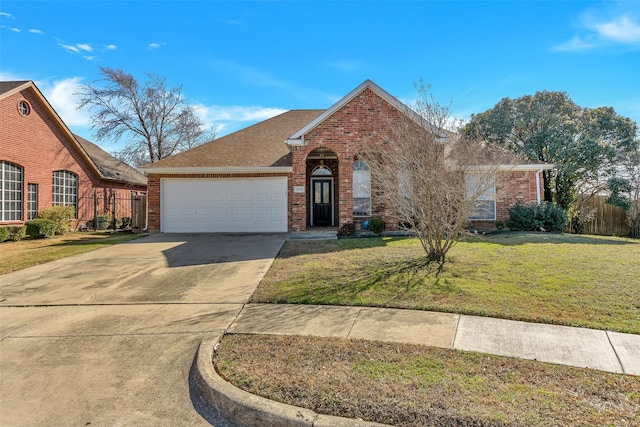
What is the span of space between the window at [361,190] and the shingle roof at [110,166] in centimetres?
1568

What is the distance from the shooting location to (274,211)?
1491 centimetres

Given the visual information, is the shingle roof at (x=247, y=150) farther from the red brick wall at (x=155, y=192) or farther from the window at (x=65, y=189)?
the window at (x=65, y=189)

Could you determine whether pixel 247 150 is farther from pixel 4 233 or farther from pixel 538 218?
pixel 538 218

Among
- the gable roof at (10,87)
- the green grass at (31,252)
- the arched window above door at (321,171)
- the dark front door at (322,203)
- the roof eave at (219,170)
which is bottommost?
the green grass at (31,252)

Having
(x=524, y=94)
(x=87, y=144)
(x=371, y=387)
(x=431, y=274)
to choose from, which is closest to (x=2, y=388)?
(x=371, y=387)

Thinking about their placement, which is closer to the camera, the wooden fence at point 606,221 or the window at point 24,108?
the window at point 24,108

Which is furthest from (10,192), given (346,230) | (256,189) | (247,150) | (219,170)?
(346,230)

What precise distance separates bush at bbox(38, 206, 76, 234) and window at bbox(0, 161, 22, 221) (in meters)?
0.92

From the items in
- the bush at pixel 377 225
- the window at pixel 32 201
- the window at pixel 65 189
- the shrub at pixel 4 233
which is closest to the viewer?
the bush at pixel 377 225

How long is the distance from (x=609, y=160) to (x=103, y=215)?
27.2 m

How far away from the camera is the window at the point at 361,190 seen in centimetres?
1463

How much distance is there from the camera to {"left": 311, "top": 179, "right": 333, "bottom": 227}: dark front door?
16859 mm

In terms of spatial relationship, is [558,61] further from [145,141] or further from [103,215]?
[145,141]

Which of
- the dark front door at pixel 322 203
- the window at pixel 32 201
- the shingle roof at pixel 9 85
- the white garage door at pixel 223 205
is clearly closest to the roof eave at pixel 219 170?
the white garage door at pixel 223 205
